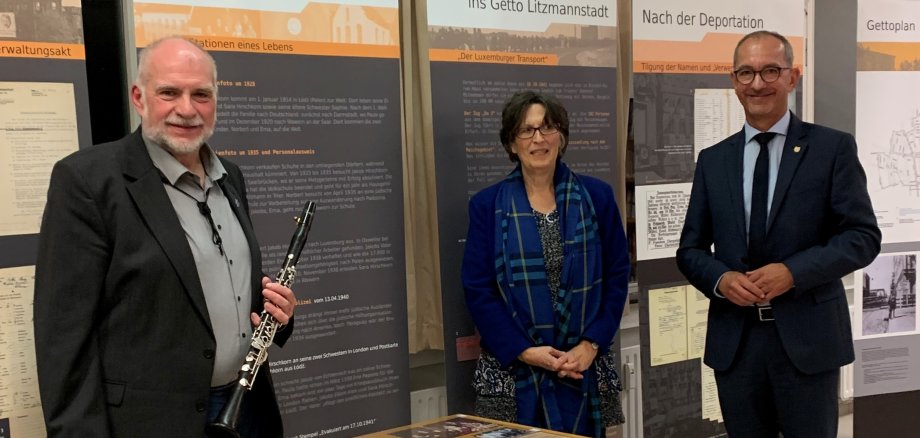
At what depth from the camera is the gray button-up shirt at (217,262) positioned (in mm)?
2107

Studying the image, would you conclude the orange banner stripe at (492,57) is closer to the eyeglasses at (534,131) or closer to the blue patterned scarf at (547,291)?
the eyeglasses at (534,131)

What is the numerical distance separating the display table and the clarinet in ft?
1.26

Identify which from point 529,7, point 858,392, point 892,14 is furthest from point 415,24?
point 858,392

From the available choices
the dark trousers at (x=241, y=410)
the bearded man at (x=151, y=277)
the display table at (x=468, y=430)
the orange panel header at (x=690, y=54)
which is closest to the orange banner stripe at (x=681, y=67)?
the orange panel header at (x=690, y=54)

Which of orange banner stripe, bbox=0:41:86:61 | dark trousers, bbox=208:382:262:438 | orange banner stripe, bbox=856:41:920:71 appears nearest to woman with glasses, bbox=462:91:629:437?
dark trousers, bbox=208:382:262:438

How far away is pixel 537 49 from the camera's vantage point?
138 inches

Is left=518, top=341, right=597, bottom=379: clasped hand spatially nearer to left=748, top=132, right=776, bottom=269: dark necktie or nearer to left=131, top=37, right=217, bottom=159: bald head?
left=748, top=132, right=776, bottom=269: dark necktie

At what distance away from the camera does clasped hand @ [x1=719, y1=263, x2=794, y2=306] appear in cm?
276

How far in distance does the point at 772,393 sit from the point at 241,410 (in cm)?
177

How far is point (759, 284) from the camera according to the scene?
9.13 ft

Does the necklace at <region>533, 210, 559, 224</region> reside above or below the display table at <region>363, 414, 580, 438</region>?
above

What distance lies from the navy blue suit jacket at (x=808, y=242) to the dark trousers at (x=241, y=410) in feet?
5.17

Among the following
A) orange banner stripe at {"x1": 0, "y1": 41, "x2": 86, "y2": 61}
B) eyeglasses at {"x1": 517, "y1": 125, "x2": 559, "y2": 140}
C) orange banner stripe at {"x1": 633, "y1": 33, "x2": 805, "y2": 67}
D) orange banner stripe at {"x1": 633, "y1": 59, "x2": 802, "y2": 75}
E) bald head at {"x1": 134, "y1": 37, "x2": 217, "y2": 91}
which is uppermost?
orange banner stripe at {"x1": 633, "y1": 33, "x2": 805, "y2": 67}

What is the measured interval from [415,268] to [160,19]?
138 centimetres
